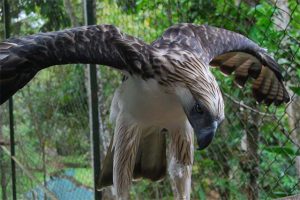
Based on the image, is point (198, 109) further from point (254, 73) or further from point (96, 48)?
point (254, 73)

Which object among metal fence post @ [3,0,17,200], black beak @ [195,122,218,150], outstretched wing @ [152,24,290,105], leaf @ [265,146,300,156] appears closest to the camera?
black beak @ [195,122,218,150]

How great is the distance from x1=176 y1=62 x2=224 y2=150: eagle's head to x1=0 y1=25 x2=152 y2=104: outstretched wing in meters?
0.19

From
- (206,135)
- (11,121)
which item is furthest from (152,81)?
(11,121)

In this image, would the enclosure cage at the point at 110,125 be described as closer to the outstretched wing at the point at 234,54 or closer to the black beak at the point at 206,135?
the outstretched wing at the point at 234,54

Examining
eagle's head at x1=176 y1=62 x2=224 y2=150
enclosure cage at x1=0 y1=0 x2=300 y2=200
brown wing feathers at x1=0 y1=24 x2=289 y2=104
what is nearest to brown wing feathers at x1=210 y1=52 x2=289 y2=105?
enclosure cage at x1=0 y1=0 x2=300 y2=200

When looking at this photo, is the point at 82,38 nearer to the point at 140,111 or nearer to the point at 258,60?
the point at 140,111

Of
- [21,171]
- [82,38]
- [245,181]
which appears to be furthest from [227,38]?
[21,171]

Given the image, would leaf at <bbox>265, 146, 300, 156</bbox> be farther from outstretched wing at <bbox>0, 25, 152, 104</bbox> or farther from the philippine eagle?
outstretched wing at <bbox>0, 25, 152, 104</bbox>

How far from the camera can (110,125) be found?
4148 millimetres

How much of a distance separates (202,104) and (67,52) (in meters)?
0.59

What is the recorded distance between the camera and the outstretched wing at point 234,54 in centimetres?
261

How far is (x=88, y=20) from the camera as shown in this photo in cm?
327

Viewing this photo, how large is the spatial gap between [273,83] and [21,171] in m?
2.16

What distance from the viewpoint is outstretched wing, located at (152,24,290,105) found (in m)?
2.61
